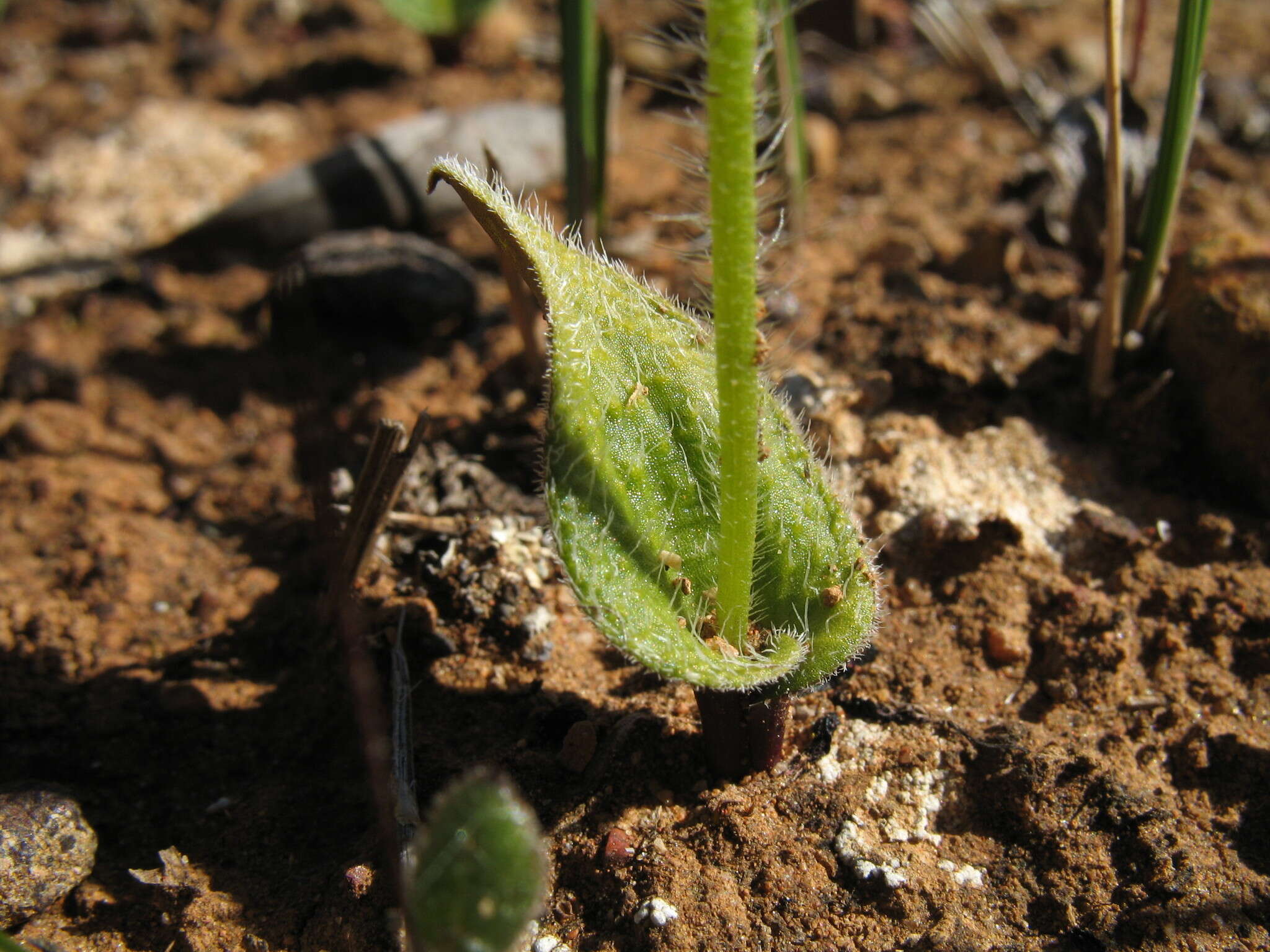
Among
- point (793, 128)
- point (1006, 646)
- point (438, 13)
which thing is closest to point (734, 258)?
point (1006, 646)

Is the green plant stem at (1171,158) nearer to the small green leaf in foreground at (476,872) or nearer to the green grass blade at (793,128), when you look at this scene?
the green grass blade at (793,128)

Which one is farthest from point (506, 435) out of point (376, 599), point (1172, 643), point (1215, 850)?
point (1215, 850)

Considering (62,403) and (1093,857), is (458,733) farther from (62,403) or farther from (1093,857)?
(62,403)

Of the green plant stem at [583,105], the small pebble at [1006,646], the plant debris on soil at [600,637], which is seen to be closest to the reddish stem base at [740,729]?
the plant debris on soil at [600,637]

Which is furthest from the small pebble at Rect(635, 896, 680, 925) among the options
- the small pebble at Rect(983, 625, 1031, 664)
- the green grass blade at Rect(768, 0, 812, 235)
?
the green grass blade at Rect(768, 0, 812, 235)

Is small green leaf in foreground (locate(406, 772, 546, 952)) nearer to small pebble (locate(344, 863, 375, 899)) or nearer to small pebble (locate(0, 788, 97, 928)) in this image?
small pebble (locate(344, 863, 375, 899))

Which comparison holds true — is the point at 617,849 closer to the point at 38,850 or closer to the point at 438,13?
the point at 38,850
